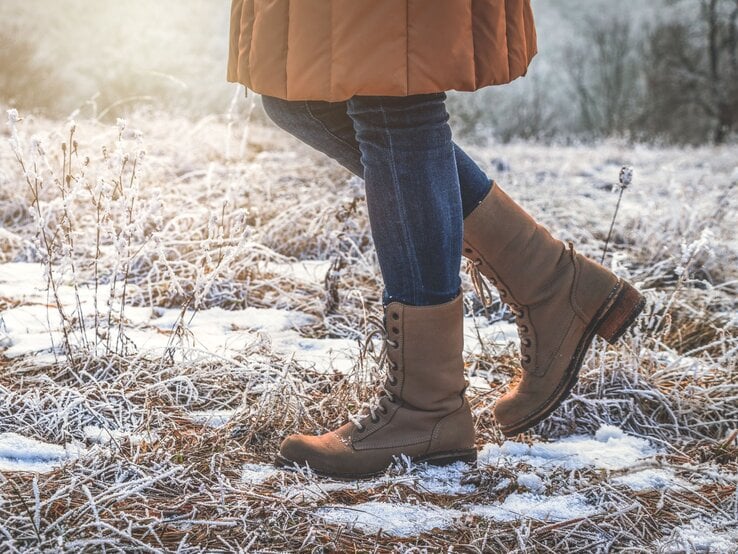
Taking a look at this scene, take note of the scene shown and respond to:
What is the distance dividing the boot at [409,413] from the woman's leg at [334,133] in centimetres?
24

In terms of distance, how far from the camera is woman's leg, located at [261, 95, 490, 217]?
1232mm

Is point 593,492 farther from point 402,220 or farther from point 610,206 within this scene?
point 610,206

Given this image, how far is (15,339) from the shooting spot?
1773 mm

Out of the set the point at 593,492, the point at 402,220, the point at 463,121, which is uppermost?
the point at 463,121

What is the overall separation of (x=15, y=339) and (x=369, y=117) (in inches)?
49.8

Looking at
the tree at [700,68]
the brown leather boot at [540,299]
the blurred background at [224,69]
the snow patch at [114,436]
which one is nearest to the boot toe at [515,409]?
the brown leather boot at [540,299]

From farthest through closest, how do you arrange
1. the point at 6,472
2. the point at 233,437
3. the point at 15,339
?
the point at 15,339 < the point at 233,437 < the point at 6,472

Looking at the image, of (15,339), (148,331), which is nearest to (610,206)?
(148,331)

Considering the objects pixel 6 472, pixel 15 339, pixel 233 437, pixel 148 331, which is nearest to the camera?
pixel 6 472

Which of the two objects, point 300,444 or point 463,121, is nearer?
point 300,444

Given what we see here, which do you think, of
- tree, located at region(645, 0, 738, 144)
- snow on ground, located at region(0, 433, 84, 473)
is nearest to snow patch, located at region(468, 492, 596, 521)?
snow on ground, located at region(0, 433, 84, 473)

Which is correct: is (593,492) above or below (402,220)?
below

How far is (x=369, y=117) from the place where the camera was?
112 cm

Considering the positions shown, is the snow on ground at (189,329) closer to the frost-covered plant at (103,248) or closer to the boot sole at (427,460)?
the frost-covered plant at (103,248)
